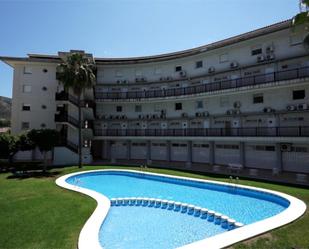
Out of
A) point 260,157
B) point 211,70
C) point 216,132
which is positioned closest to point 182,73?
point 211,70

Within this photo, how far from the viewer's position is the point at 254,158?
2820 centimetres

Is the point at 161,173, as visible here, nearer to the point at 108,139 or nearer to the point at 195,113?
the point at 195,113

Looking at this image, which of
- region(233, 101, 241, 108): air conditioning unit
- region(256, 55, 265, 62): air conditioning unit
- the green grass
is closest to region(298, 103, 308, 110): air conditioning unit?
region(233, 101, 241, 108): air conditioning unit

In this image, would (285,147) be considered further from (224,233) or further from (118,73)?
(118,73)

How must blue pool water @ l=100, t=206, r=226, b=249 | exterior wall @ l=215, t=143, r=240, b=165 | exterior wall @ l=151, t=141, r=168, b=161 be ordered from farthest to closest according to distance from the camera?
1. exterior wall @ l=151, t=141, r=168, b=161
2. exterior wall @ l=215, t=143, r=240, b=165
3. blue pool water @ l=100, t=206, r=226, b=249

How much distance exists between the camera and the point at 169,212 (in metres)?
14.7

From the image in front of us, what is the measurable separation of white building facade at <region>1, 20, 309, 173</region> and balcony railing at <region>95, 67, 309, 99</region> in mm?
Result: 111

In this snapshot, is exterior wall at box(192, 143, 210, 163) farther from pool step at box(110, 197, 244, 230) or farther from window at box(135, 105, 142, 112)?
pool step at box(110, 197, 244, 230)

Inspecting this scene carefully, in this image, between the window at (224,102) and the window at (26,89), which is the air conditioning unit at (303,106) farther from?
the window at (26,89)

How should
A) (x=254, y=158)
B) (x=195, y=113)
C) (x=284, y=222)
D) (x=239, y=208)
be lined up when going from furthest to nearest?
1. (x=195, y=113)
2. (x=254, y=158)
3. (x=239, y=208)
4. (x=284, y=222)

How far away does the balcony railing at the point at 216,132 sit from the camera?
78.0 feet

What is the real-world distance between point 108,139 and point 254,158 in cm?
2120

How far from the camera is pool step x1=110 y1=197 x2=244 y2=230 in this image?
12.4 meters

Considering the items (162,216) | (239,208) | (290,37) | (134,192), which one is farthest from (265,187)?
(290,37)
